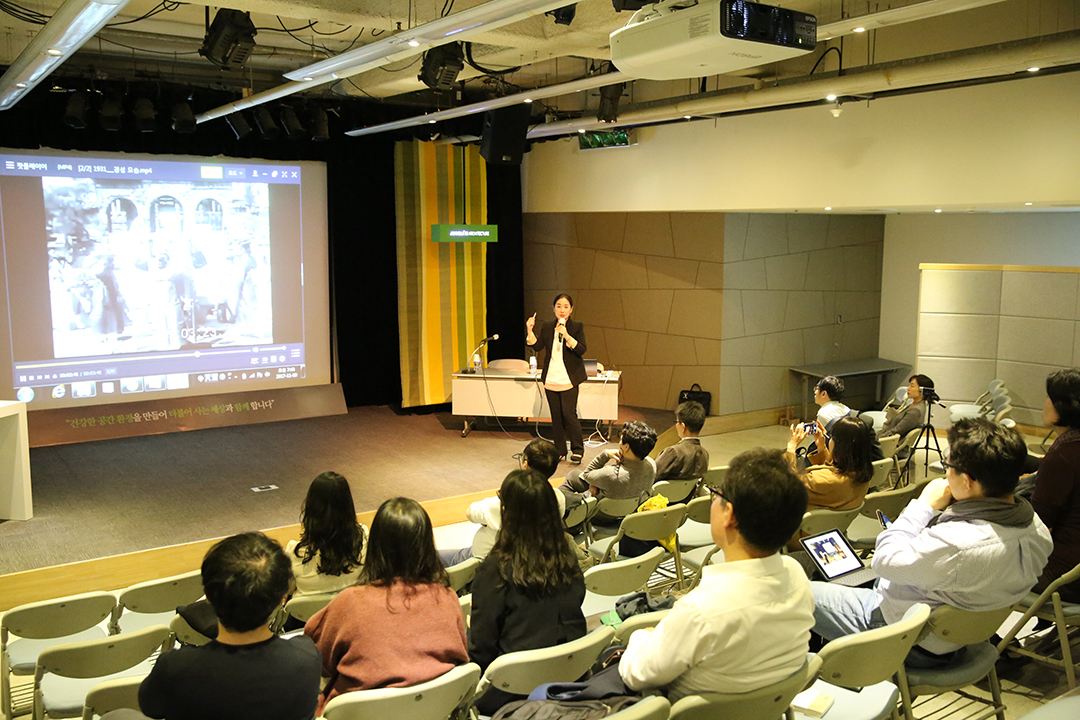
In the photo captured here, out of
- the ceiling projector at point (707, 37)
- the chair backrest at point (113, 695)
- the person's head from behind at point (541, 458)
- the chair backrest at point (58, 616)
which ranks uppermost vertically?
the ceiling projector at point (707, 37)

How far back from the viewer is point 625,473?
4781 mm

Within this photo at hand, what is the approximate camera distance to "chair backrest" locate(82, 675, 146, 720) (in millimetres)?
2479

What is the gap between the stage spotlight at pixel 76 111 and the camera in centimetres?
702

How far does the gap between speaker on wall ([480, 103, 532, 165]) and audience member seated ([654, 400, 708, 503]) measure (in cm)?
436

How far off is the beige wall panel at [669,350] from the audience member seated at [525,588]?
7189 millimetres

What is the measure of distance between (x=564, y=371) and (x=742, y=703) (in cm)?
567

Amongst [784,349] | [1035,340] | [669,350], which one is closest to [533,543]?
[669,350]

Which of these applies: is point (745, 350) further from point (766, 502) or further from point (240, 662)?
point (240, 662)

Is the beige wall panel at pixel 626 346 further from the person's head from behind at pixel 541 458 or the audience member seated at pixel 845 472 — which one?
the person's head from behind at pixel 541 458

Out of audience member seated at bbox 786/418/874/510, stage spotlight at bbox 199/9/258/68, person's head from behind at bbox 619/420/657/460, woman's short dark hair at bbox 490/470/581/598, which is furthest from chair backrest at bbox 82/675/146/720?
stage spotlight at bbox 199/9/258/68

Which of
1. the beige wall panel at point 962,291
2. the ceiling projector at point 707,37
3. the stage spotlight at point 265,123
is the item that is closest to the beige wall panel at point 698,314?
the beige wall panel at point 962,291

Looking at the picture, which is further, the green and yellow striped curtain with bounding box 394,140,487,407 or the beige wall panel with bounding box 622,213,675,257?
the beige wall panel with bounding box 622,213,675,257

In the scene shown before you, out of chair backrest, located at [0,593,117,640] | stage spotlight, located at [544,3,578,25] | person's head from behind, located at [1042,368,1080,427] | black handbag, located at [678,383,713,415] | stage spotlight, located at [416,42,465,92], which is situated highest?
stage spotlight, located at [544,3,578,25]

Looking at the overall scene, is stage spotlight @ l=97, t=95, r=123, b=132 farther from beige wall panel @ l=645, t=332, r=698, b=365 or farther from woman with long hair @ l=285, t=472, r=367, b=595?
beige wall panel @ l=645, t=332, r=698, b=365
